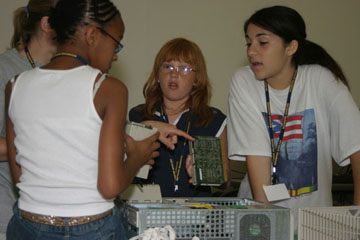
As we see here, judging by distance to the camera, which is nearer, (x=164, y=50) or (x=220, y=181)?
(x=220, y=181)

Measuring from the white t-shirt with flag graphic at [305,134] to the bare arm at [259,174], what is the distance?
0.10 ft

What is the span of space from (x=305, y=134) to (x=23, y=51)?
1.29 meters

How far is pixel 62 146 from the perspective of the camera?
3.74 feet

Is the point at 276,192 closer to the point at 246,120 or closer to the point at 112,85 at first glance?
the point at 246,120

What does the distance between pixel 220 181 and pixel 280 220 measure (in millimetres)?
285

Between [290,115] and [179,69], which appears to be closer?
[290,115]

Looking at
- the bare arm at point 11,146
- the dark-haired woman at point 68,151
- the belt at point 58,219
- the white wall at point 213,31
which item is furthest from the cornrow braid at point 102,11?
the white wall at point 213,31

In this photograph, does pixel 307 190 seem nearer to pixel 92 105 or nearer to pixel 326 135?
pixel 326 135

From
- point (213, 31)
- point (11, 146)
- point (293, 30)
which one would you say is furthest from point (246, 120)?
point (213, 31)

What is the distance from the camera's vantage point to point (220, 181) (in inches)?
62.0

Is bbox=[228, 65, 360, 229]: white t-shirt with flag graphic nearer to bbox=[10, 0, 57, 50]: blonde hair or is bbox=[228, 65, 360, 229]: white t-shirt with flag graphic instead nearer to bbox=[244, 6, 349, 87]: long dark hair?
bbox=[244, 6, 349, 87]: long dark hair

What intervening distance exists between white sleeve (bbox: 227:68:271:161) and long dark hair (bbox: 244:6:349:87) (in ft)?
0.85

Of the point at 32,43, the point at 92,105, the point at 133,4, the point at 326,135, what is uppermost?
the point at 133,4

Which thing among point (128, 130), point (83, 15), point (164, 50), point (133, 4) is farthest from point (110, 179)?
point (133, 4)
